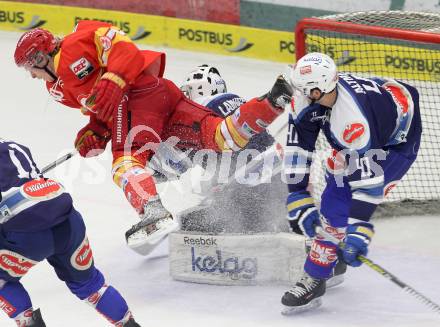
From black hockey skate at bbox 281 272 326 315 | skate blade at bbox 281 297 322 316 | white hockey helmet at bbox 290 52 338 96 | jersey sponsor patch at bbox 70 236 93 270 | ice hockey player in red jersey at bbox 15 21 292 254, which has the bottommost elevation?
skate blade at bbox 281 297 322 316

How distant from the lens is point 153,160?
5.20m

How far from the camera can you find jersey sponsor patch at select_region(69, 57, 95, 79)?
4797 millimetres

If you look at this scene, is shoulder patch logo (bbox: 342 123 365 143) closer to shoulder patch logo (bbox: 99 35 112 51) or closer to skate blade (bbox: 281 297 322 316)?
skate blade (bbox: 281 297 322 316)

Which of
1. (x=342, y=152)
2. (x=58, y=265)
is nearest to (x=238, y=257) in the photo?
(x=342, y=152)

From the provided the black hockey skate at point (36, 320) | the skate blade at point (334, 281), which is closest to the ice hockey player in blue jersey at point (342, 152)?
the skate blade at point (334, 281)

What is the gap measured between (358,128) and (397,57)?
2.40 m

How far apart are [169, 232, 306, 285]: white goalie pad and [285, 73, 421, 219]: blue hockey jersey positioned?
0.40m

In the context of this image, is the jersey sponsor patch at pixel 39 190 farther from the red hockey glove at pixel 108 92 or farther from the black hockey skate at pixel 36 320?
the red hockey glove at pixel 108 92

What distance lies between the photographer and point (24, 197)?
3.96 metres

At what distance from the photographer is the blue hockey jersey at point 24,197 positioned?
3.95 m

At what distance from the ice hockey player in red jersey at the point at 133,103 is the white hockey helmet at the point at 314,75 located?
10.4 inches

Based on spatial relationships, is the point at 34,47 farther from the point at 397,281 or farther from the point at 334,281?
the point at 397,281

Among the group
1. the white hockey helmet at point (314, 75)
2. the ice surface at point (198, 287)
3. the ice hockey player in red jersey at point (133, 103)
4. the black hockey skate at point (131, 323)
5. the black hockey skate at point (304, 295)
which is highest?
the white hockey helmet at point (314, 75)

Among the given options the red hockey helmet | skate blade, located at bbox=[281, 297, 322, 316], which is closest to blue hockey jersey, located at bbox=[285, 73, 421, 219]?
skate blade, located at bbox=[281, 297, 322, 316]
